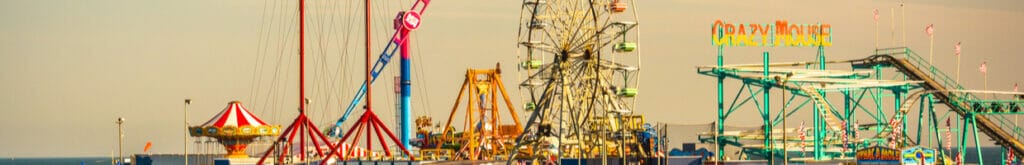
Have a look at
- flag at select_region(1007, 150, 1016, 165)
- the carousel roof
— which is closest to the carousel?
the carousel roof

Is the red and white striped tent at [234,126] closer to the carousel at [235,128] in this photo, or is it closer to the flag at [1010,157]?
the carousel at [235,128]

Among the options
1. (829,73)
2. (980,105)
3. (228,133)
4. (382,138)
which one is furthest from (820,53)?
(228,133)

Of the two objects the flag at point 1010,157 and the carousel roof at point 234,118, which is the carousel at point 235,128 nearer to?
the carousel roof at point 234,118

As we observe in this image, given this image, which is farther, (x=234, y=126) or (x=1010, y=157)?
(x=234, y=126)

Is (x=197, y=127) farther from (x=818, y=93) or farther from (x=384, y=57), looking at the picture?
(x=818, y=93)

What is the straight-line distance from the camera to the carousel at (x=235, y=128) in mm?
113625

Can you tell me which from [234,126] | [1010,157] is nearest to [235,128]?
[234,126]

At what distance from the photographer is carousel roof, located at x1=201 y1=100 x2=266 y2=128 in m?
114

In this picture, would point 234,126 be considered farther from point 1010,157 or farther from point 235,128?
point 1010,157

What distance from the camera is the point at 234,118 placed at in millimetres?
114312

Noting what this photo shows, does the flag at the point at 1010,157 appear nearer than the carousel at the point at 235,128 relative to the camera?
Yes

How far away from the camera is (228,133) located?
373ft

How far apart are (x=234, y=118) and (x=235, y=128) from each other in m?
1.06

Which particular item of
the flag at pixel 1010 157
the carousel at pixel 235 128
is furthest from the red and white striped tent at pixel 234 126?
the flag at pixel 1010 157
